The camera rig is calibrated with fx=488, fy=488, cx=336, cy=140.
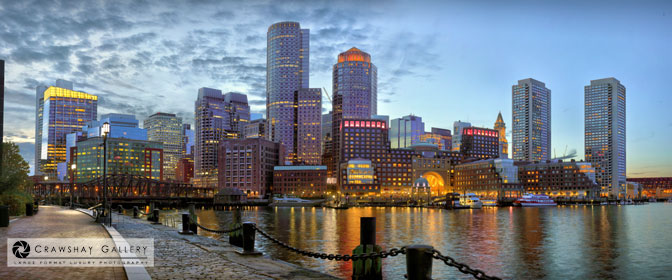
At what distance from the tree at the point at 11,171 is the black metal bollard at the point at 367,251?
45.0 meters

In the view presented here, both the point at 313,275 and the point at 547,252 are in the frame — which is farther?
the point at 547,252

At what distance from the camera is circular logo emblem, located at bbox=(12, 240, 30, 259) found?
18141 millimetres

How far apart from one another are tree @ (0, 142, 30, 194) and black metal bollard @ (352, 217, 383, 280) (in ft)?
148

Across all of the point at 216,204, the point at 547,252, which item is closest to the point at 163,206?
the point at 216,204

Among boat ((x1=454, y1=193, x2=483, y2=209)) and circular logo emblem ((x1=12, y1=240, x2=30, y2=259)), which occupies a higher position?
circular logo emblem ((x1=12, y1=240, x2=30, y2=259))

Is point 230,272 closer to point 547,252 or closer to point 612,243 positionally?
point 547,252

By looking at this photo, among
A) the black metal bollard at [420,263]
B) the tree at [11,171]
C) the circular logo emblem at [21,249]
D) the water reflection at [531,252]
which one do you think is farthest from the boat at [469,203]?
the black metal bollard at [420,263]

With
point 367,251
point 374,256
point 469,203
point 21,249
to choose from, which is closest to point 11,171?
point 21,249

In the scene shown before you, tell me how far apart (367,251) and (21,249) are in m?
13.9

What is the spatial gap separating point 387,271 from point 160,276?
20658 millimetres

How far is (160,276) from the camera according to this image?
596 inches

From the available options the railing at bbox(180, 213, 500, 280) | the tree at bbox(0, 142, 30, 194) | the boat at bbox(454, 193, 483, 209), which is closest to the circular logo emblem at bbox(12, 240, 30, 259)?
the railing at bbox(180, 213, 500, 280)

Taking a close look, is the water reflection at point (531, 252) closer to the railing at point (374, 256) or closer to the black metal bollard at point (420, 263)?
the railing at point (374, 256)

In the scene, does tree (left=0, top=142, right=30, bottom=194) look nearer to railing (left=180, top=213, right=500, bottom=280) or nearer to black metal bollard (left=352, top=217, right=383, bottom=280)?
railing (left=180, top=213, right=500, bottom=280)
